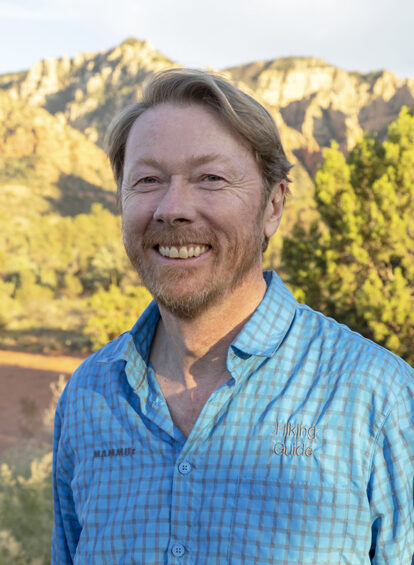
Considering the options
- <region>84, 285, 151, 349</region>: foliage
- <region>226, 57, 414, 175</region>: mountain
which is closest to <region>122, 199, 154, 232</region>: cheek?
<region>84, 285, 151, 349</region>: foliage

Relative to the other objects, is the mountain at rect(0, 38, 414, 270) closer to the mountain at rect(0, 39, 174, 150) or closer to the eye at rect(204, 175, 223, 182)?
the mountain at rect(0, 39, 174, 150)

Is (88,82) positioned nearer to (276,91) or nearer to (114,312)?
(276,91)

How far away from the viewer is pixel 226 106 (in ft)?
5.50

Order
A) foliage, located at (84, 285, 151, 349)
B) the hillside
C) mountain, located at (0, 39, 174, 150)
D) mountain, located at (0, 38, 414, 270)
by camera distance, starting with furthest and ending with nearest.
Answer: mountain, located at (0, 39, 174, 150) < mountain, located at (0, 38, 414, 270) < the hillside < foliage, located at (84, 285, 151, 349)

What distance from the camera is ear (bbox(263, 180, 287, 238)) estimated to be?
6.27 ft

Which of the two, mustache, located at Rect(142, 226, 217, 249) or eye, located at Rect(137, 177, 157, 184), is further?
eye, located at Rect(137, 177, 157, 184)

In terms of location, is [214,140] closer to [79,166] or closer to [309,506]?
[309,506]

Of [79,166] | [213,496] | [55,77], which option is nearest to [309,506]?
[213,496]

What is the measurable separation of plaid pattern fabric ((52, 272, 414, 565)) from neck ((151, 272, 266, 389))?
0.24 feet

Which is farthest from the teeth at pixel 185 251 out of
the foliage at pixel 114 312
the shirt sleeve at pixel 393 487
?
the foliage at pixel 114 312

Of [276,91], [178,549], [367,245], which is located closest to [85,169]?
[367,245]

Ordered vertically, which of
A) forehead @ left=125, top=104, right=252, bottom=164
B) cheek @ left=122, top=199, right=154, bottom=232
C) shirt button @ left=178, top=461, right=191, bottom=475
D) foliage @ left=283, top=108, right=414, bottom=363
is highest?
foliage @ left=283, top=108, right=414, bottom=363

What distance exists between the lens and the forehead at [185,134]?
170cm

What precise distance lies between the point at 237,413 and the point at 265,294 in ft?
1.39
